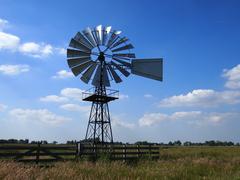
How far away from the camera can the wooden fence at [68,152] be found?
1702 centimetres

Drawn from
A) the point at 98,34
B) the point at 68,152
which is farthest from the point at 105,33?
the point at 68,152

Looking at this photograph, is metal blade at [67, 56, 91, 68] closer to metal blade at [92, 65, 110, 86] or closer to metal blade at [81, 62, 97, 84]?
metal blade at [81, 62, 97, 84]

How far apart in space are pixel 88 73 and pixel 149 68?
5.80 metres

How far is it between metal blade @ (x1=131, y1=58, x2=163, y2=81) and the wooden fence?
9.46m

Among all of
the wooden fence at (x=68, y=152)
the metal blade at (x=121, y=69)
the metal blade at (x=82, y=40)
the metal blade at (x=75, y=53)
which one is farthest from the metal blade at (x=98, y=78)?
the wooden fence at (x=68, y=152)

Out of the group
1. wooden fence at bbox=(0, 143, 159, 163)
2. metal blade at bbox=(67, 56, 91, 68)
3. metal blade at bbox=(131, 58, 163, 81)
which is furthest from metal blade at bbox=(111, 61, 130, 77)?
wooden fence at bbox=(0, 143, 159, 163)

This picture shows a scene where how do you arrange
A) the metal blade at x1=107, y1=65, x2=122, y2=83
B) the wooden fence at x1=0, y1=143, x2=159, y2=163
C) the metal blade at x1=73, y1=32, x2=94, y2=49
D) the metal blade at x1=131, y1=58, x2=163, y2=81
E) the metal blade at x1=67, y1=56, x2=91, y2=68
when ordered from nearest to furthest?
the wooden fence at x1=0, y1=143, x2=159, y2=163 < the metal blade at x1=67, y1=56, x2=91, y2=68 < the metal blade at x1=73, y1=32, x2=94, y2=49 < the metal blade at x1=107, y1=65, x2=122, y2=83 < the metal blade at x1=131, y1=58, x2=163, y2=81

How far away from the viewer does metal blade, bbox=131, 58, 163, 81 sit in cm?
3356

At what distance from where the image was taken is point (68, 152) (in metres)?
19.4

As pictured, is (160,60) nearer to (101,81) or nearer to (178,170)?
(101,81)

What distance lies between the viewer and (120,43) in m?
33.4

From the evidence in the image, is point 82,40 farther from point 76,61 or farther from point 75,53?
point 76,61

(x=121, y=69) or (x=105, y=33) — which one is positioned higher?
(x=105, y=33)

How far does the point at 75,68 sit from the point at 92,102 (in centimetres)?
355
